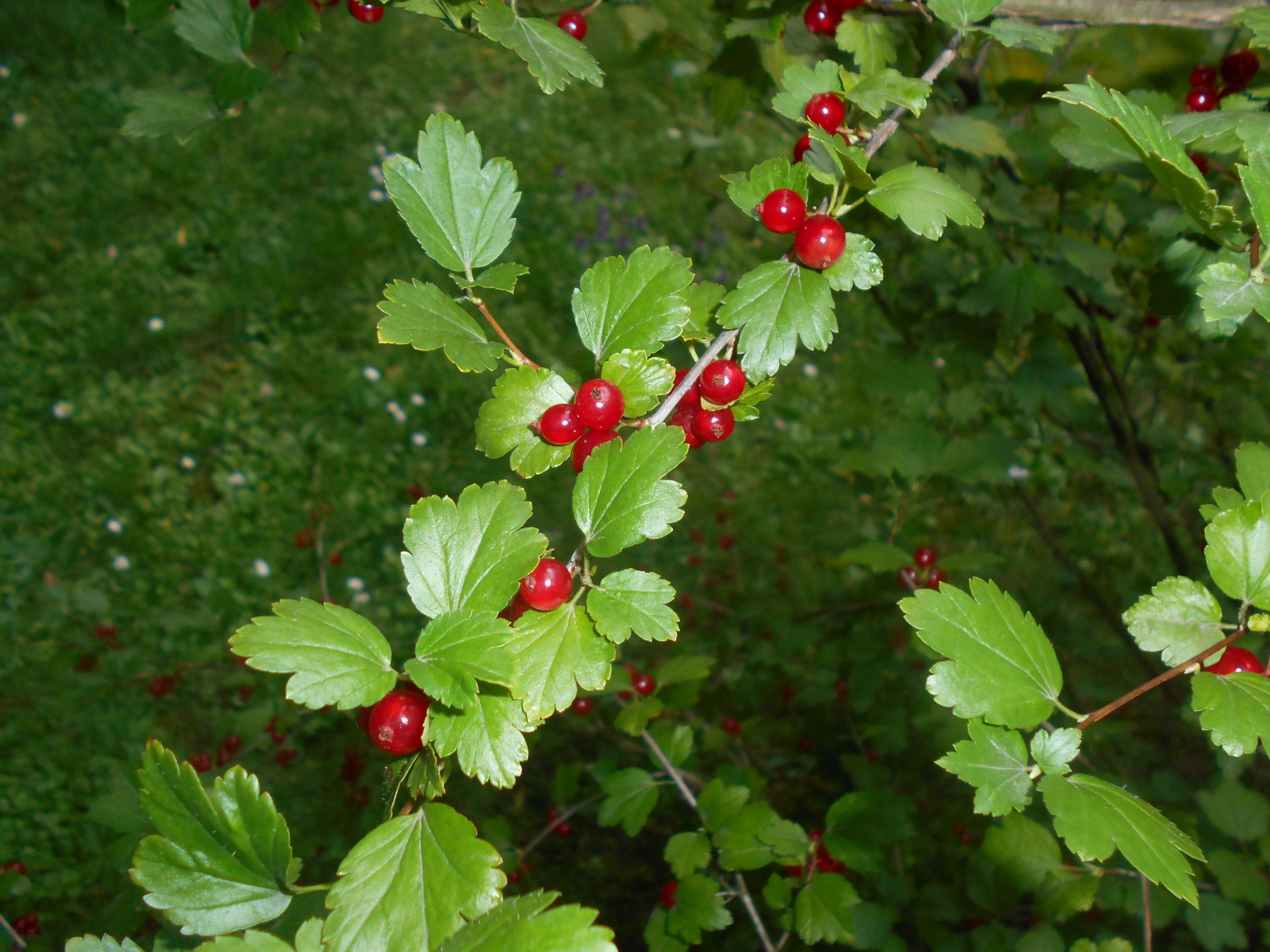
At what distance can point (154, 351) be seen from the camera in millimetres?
4066

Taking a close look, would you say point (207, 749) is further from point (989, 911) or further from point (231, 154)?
point (231, 154)

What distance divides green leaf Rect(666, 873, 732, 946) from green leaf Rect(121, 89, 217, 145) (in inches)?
→ 67.4

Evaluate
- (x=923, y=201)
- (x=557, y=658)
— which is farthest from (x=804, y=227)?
(x=557, y=658)

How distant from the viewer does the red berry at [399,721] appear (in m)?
0.89

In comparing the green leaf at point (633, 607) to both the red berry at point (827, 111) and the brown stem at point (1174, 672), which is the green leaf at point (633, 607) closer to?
the brown stem at point (1174, 672)

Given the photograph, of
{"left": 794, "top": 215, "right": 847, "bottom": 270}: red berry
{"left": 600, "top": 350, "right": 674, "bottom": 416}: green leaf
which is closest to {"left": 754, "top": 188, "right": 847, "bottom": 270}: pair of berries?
{"left": 794, "top": 215, "right": 847, "bottom": 270}: red berry

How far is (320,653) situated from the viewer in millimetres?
813

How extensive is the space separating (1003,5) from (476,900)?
1.47 metres

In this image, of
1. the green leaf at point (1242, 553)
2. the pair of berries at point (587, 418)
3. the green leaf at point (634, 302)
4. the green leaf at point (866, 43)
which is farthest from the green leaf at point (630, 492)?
the green leaf at point (866, 43)

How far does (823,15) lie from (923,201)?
0.76 m

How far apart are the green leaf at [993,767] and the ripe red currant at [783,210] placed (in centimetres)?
69

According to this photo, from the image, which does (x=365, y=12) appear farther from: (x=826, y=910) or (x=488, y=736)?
(x=826, y=910)

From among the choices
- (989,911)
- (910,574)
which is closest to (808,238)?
(910,574)

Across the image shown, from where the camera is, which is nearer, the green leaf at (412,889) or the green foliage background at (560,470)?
the green leaf at (412,889)
